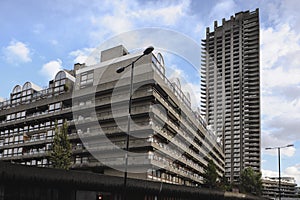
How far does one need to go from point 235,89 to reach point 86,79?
4813 inches

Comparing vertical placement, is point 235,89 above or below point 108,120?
above

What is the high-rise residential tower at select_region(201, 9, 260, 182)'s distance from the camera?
6619 inches

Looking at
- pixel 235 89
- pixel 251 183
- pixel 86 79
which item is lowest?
pixel 251 183

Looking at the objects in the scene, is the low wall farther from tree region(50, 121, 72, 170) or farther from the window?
the window

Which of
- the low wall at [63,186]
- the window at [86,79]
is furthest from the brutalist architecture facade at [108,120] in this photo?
the low wall at [63,186]

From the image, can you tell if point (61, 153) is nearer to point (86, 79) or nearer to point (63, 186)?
point (86, 79)

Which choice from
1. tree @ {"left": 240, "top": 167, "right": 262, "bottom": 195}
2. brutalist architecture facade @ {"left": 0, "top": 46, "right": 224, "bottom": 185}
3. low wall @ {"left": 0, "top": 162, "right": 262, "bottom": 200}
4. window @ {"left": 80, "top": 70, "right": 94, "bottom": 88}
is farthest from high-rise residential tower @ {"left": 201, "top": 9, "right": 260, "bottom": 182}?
low wall @ {"left": 0, "top": 162, "right": 262, "bottom": 200}

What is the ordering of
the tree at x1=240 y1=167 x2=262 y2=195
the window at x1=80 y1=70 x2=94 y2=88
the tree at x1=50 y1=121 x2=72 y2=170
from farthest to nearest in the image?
the tree at x1=240 y1=167 x2=262 y2=195, the window at x1=80 y1=70 x2=94 y2=88, the tree at x1=50 y1=121 x2=72 y2=170

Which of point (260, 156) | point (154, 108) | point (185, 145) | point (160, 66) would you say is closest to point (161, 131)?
point (154, 108)

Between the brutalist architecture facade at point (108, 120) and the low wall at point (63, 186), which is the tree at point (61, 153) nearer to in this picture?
the brutalist architecture facade at point (108, 120)

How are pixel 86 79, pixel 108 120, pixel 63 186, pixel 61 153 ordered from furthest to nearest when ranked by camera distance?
pixel 86 79
pixel 108 120
pixel 61 153
pixel 63 186

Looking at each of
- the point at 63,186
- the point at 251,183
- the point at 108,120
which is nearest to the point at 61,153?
the point at 108,120

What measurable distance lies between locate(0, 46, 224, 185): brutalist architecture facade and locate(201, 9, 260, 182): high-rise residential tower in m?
89.4

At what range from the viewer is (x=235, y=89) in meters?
180
